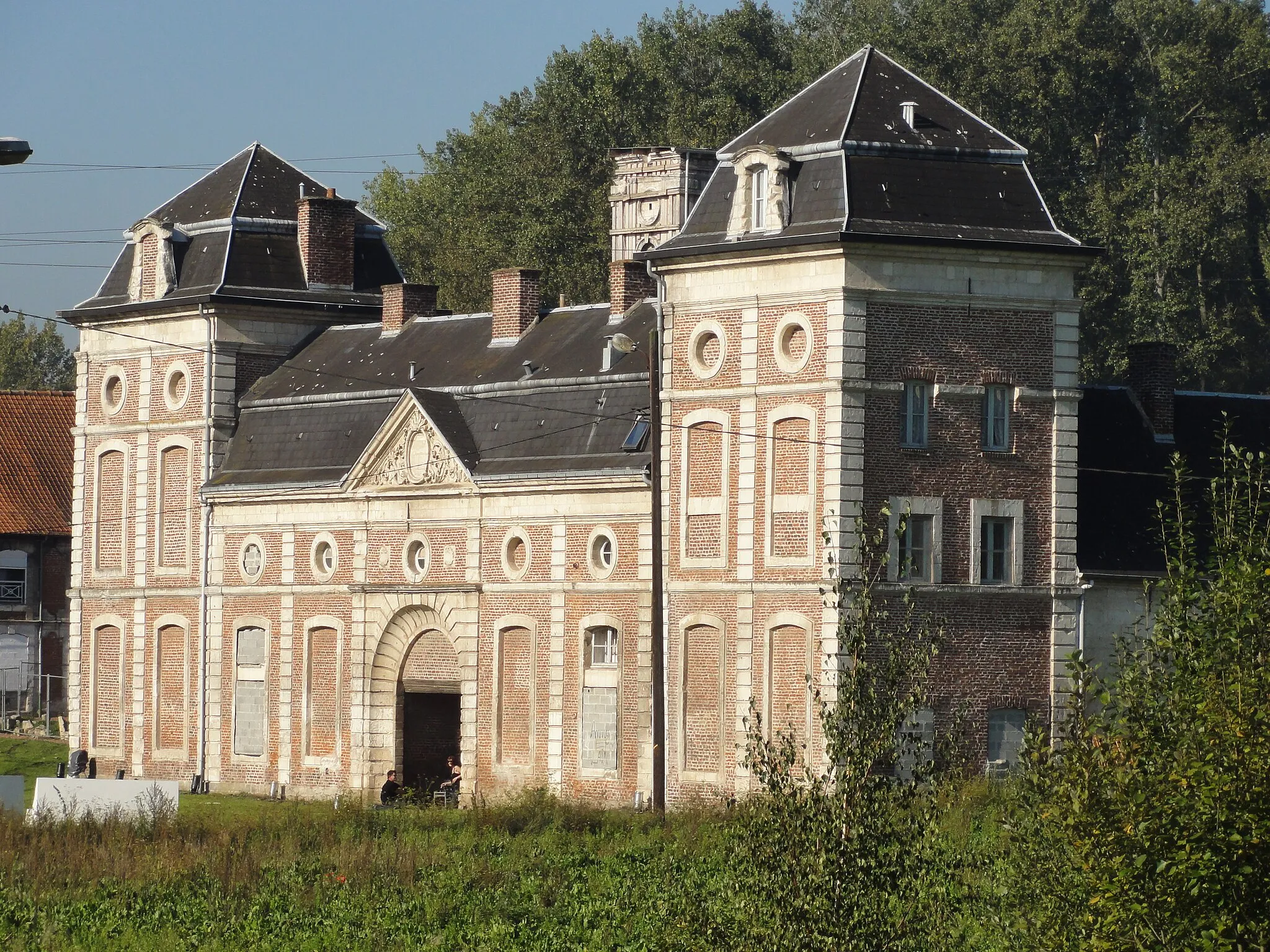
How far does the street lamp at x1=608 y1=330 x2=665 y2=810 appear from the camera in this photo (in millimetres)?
37000

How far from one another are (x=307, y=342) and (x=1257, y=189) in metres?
30.2

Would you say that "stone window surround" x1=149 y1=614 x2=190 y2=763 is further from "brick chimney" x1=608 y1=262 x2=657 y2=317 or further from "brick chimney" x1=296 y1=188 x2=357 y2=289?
"brick chimney" x1=608 y1=262 x2=657 y2=317

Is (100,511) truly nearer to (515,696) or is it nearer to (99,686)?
(99,686)

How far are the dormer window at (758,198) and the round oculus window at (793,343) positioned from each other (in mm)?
1788

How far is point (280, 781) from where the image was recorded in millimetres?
47125

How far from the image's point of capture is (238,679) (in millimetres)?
48375

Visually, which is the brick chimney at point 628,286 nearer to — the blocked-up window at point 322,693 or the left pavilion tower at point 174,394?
the left pavilion tower at point 174,394

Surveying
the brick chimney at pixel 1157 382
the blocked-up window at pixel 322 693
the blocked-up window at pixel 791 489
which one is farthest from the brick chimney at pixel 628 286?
the brick chimney at pixel 1157 382

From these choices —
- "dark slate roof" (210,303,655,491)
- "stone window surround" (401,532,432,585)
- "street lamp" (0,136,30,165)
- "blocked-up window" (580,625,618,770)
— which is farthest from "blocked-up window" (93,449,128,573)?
"street lamp" (0,136,30,165)

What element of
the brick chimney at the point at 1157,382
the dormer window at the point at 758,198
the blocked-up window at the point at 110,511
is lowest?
the blocked-up window at the point at 110,511

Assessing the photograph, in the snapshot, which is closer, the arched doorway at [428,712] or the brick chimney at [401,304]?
the arched doorway at [428,712]

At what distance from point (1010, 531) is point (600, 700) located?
804cm

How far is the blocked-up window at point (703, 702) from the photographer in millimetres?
39375

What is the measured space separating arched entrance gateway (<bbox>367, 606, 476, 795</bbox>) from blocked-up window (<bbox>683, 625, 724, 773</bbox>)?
6.22m
